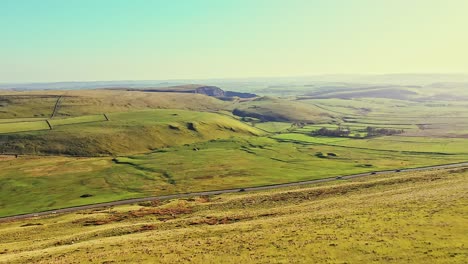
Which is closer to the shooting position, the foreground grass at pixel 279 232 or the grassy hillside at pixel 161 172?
the foreground grass at pixel 279 232

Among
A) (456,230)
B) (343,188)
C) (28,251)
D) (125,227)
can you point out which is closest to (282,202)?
(343,188)

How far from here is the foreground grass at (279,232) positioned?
45500 mm

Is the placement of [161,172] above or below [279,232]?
below

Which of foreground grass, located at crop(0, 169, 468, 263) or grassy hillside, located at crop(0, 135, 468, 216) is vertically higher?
foreground grass, located at crop(0, 169, 468, 263)

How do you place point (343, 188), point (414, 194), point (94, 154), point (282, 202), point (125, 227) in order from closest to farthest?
1. point (125, 227)
2. point (414, 194)
3. point (282, 202)
4. point (343, 188)
5. point (94, 154)

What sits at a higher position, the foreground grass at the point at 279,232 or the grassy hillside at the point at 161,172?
the foreground grass at the point at 279,232

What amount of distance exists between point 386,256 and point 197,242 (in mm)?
25146

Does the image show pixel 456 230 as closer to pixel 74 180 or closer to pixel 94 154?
pixel 74 180

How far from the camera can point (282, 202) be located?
90.1m

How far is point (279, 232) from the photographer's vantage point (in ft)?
183

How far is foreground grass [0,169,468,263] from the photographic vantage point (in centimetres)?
4550

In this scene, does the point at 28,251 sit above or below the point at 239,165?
above

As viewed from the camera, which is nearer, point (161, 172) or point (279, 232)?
point (279, 232)

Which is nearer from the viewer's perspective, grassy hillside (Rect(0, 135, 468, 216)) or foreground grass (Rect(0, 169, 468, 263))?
foreground grass (Rect(0, 169, 468, 263))
